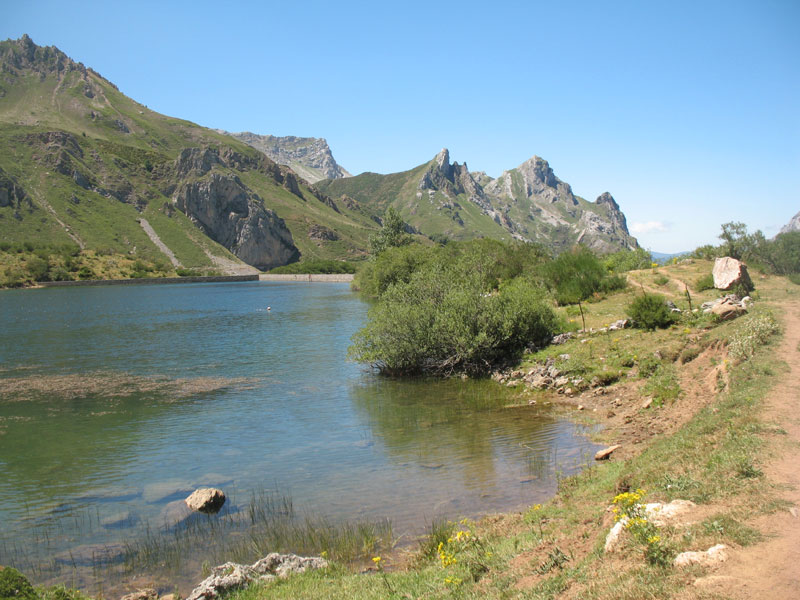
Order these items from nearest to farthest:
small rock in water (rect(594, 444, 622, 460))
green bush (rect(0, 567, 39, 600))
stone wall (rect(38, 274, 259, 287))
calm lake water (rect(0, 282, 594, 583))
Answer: green bush (rect(0, 567, 39, 600)) < calm lake water (rect(0, 282, 594, 583)) < small rock in water (rect(594, 444, 622, 460)) < stone wall (rect(38, 274, 259, 287))

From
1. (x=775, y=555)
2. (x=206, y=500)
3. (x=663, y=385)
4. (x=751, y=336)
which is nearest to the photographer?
(x=775, y=555)

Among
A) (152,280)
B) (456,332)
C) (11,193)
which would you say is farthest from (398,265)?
(11,193)

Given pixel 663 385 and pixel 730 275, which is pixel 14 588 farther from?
pixel 730 275

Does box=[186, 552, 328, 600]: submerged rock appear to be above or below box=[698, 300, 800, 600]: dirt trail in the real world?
below

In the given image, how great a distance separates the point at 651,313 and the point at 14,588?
24.0 metres

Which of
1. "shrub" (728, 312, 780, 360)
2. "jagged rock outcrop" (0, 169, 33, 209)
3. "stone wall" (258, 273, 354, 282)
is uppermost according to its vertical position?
"jagged rock outcrop" (0, 169, 33, 209)

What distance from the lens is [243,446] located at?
18.0 m

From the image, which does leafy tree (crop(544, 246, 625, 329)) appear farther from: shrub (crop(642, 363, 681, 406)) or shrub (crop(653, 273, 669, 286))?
shrub (crop(642, 363, 681, 406))

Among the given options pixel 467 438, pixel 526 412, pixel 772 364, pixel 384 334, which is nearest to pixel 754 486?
pixel 772 364

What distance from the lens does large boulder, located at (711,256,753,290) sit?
2873cm

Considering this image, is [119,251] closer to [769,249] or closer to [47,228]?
[47,228]

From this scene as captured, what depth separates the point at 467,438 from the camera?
17.2 m

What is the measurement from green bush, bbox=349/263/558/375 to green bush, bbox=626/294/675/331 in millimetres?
4221

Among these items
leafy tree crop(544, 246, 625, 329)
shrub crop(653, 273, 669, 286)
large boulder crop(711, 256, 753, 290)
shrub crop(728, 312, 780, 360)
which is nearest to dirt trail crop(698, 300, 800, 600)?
shrub crop(728, 312, 780, 360)
